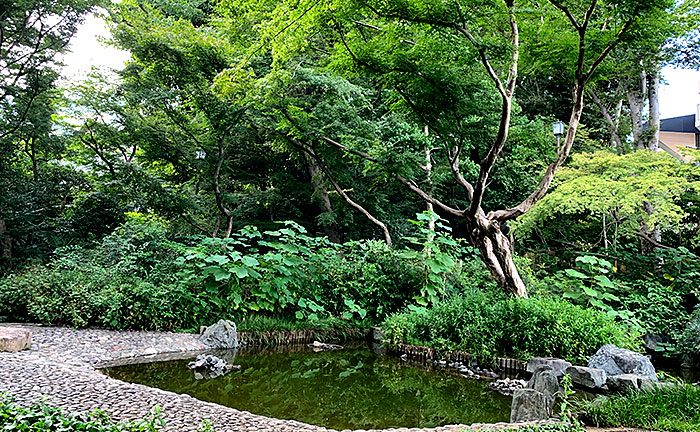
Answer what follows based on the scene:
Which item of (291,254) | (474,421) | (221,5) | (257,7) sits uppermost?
(221,5)

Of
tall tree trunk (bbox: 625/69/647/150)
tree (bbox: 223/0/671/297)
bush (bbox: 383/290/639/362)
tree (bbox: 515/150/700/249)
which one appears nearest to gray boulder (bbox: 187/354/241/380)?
bush (bbox: 383/290/639/362)

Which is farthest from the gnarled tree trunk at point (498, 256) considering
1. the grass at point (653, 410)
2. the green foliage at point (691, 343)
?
the grass at point (653, 410)

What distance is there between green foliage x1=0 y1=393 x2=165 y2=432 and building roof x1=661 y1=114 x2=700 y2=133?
97.5 feet

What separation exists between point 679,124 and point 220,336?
2856cm

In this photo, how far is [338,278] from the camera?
26.0ft

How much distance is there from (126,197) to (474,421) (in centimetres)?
855

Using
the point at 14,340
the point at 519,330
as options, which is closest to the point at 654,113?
the point at 519,330

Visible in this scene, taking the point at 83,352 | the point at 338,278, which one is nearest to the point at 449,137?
the point at 338,278

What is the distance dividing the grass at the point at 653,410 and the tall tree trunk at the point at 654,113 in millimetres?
→ 8258

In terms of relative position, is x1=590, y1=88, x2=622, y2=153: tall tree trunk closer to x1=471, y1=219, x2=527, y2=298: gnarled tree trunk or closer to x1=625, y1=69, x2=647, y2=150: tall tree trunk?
x1=625, y1=69, x2=647, y2=150: tall tree trunk

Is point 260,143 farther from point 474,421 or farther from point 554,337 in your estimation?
point 474,421

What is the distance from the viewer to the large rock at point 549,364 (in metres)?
5.08

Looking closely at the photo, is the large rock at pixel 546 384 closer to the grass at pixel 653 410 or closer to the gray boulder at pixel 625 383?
the grass at pixel 653 410

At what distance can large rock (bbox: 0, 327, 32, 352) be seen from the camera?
4.43 m
